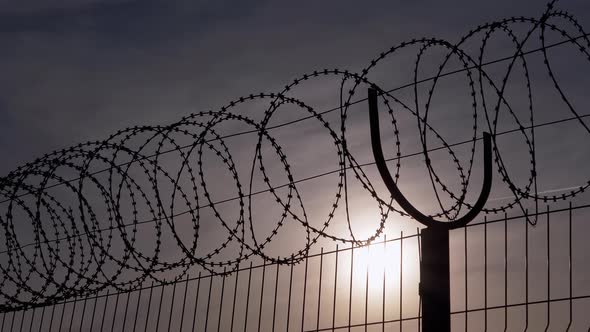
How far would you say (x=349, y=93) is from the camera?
31.2 feet

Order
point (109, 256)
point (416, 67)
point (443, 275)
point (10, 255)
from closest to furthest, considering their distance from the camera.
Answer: point (443, 275) → point (416, 67) → point (109, 256) → point (10, 255)

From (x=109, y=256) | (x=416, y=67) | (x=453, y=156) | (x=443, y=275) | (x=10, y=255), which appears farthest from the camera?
(x=10, y=255)

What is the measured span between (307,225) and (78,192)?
2962 millimetres

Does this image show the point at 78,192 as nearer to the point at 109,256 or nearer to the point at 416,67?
the point at 109,256

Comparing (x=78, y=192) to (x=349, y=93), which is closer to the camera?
(x=349, y=93)

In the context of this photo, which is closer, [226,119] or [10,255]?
[226,119]

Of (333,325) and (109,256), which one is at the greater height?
(109,256)

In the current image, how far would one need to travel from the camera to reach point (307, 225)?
1003cm

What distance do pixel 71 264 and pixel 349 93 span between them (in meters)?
4.23

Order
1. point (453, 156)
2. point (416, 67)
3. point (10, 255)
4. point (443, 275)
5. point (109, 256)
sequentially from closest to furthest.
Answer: point (443, 275)
point (416, 67)
point (453, 156)
point (109, 256)
point (10, 255)

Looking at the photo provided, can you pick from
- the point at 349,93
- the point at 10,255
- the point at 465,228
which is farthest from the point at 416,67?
the point at 10,255

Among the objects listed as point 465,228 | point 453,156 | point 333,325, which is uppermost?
point 453,156

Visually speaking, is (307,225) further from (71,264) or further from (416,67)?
(71,264)

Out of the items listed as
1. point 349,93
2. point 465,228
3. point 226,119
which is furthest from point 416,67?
point 226,119
